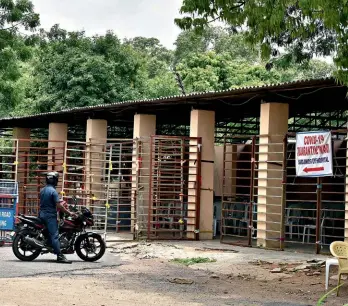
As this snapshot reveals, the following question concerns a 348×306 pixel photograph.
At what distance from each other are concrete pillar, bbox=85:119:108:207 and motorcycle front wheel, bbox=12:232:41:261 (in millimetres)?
6250

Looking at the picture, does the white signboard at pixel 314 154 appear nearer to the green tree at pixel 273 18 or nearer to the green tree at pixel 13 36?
the green tree at pixel 273 18

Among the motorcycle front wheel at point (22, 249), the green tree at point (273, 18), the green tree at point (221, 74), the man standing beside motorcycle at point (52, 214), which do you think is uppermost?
the green tree at point (221, 74)

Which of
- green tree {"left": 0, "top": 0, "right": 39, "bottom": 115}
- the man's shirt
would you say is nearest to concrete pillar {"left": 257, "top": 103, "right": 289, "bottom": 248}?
the man's shirt

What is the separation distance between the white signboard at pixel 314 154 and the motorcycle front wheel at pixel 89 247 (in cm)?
464

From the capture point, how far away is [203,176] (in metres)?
19.9

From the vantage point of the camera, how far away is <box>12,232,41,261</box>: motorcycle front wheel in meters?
14.0

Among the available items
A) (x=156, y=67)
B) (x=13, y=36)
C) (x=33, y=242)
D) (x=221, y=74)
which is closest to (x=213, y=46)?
(x=156, y=67)

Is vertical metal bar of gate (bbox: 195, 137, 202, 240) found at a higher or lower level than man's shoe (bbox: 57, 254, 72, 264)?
higher

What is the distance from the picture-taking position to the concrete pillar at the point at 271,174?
17.6m

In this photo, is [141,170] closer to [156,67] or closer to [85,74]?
[85,74]

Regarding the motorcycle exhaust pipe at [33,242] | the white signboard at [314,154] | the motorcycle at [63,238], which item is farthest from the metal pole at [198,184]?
the motorcycle exhaust pipe at [33,242]

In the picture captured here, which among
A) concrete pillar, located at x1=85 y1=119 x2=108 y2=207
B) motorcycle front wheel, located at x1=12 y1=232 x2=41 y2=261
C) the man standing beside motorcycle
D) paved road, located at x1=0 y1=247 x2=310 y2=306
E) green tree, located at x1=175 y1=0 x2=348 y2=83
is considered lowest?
paved road, located at x1=0 y1=247 x2=310 y2=306

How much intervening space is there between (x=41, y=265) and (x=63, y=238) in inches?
37.0

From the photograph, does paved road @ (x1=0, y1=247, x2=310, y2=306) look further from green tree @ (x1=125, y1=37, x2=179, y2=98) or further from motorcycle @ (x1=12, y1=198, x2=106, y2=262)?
green tree @ (x1=125, y1=37, x2=179, y2=98)
